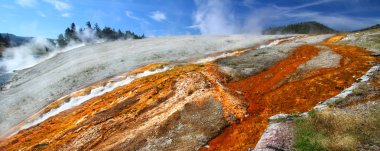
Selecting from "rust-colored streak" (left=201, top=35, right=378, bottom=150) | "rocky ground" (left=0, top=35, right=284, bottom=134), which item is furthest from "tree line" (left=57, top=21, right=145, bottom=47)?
"rust-colored streak" (left=201, top=35, right=378, bottom=150)

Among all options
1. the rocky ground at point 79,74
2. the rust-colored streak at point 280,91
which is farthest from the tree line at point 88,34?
the rust-colored streak at point 280,91

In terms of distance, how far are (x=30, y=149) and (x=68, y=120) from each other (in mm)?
4865

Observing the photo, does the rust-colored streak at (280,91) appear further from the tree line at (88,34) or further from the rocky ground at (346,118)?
the tree line at (88,34)

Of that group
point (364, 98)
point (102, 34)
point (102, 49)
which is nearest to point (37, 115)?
point (364, 98)

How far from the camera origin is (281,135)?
18.4 metres

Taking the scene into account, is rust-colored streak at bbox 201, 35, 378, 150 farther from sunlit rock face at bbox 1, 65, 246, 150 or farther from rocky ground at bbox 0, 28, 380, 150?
sunlit rock face at bbox 1, 65, 246, 150

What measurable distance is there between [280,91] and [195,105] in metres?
8.32

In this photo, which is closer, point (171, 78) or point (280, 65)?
point (171, 78)

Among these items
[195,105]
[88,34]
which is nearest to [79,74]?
[195,105]

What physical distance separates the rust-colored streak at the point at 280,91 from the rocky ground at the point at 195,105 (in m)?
0.07

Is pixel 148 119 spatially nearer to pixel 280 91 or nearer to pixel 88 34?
pixel 280 91

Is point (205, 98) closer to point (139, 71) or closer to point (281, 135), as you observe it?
point (281, 135)

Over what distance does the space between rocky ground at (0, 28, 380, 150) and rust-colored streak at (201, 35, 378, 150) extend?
0.24 feet

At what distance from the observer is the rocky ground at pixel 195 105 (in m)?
20.4
